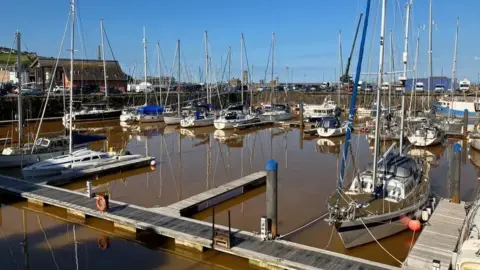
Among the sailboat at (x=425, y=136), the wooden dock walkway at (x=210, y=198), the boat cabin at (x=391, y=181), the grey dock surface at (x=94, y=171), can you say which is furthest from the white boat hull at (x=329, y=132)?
the boat cabin at (x=391, y=181)

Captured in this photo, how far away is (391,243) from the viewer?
14375 millimetres

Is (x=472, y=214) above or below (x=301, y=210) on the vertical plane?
above

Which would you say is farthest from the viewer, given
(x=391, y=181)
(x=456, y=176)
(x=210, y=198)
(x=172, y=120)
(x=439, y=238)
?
(x=172, y=120)

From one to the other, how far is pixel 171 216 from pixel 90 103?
4591cm

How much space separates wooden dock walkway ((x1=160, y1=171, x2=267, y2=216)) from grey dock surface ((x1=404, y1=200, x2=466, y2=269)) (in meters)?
8.48

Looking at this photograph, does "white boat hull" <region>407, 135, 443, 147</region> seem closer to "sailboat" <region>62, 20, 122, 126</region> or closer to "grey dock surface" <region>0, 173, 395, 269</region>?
"grey dock surface" <region>0, 173, 395, 269</region>

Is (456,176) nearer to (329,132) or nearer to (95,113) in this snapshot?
(329,132)

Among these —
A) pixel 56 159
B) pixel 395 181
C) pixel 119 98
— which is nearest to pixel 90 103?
pixel 119 98

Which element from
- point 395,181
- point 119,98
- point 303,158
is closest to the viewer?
point 395,181

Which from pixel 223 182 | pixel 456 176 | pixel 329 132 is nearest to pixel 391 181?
pixel 456 176

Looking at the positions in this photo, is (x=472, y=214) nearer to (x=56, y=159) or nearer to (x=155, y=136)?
(x=56, y=159)

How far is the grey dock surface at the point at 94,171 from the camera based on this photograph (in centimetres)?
2154

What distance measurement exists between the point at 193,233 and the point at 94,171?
11.7 meters

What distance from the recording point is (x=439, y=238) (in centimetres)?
1328
